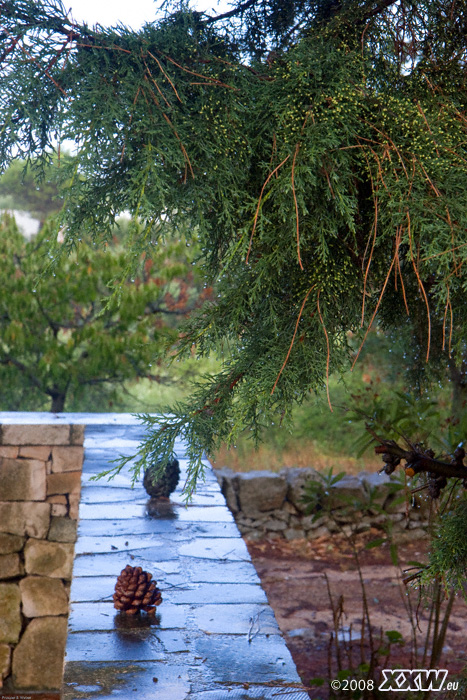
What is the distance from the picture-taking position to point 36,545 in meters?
4.26

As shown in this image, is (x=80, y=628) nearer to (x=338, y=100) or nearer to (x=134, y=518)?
(x=134, y=518)

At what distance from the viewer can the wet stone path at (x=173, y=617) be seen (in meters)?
1.73

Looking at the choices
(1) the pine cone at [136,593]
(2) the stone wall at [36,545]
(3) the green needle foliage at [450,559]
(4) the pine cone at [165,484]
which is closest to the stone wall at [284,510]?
(2) the stone wall at [36,545]

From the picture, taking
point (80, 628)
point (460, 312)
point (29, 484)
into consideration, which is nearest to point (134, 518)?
point (80, 628)

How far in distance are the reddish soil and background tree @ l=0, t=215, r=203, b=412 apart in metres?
2.34

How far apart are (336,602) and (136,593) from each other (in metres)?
3.02

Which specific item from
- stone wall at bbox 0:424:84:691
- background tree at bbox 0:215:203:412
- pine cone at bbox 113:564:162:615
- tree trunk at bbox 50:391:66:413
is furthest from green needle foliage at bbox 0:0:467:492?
tree trunk at bbox 50:391:66:413

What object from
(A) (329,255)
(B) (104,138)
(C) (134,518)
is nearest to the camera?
(B) (104,138)

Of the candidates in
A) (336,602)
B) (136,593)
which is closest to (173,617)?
(136,593)

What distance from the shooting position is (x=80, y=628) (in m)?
2.06

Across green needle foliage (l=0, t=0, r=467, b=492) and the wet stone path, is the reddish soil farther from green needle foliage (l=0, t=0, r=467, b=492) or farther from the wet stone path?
green needle foliage (l=0, t=0, r=467, b=492)

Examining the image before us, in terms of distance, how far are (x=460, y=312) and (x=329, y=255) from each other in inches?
10.1

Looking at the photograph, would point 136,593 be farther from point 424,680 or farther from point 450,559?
point 450,559

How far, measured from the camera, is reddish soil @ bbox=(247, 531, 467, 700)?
3.96 metres
